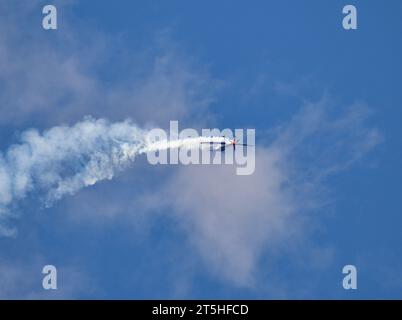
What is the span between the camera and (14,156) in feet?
367

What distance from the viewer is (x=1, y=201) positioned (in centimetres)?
11106
